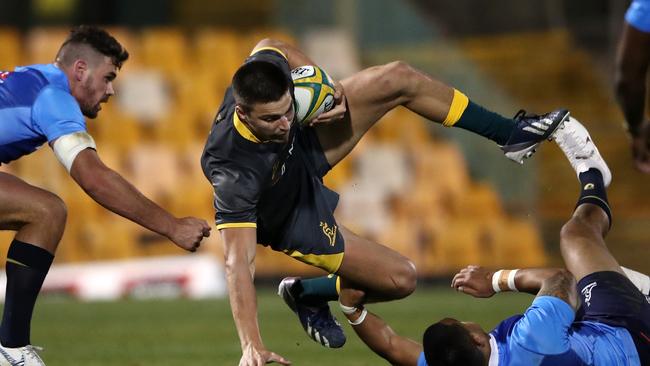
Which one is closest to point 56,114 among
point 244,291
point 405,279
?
point 244,291

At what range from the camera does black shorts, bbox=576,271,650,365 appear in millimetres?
6523

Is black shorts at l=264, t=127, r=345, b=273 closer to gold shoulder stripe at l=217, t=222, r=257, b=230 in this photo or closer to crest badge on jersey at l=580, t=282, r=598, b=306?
gold shoulder stripe at l=217, t=222, r=257, b=230

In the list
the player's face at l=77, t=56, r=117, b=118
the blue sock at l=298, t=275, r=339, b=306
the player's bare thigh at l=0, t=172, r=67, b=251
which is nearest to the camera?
the player's bare thigh at l=0, t=172, r=67, b=251

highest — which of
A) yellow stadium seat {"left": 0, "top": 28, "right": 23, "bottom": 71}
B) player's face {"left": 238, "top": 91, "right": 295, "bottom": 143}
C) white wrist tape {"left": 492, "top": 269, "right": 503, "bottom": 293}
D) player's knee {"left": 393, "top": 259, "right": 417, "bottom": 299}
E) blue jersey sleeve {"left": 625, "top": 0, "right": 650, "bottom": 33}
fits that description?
blue jersey sleeve {"left": 625, "top": 0, "right": 650, "bottom": 33}

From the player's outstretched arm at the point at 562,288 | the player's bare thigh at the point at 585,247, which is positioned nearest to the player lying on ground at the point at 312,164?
the player's bare thigh at the point at 585,247

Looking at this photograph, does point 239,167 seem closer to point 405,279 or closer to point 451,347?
point 405,279

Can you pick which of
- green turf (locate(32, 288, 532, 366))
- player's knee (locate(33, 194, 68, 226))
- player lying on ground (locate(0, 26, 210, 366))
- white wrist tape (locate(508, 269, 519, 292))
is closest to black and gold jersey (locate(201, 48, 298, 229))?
player lying on ground (locate(0, 26, 210, 366))

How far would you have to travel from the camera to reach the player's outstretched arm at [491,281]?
6648 millimetres

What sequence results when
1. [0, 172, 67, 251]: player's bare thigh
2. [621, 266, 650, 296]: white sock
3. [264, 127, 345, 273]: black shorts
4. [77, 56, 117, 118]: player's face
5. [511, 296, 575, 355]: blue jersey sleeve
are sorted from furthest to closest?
[621, 266, 650, 296]: white sock, [264, 127, 345, 273]: black shorts, [77, 56, 117, 118]: player's face, [0, 172, 67, 251]: player's bare thigh, [511, 296, 575, 355]: blue jersey sleeve

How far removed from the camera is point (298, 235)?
7152mm

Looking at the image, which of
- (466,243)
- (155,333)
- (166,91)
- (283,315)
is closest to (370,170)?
(466,243)

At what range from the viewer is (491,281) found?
676 cm

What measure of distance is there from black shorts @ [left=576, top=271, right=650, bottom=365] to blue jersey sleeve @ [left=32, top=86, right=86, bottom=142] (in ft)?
9.76

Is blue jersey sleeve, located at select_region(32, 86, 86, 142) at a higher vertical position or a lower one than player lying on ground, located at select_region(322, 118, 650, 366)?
higher
